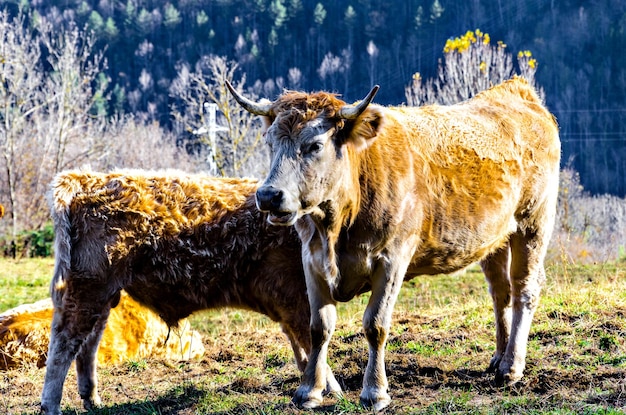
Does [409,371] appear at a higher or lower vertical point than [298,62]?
lower

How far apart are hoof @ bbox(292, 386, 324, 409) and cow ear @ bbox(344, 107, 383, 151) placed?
1.76 meters

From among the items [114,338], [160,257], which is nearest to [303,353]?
[160,257]

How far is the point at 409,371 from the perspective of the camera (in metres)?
6.37

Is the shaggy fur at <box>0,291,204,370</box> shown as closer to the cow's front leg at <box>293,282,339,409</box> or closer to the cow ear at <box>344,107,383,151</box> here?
the cow's front leg at <box>293,282,339,409</box>

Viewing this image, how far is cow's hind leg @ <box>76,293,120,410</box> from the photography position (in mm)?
6543

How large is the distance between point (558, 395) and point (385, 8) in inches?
3852

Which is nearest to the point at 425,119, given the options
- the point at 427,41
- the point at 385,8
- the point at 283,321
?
the point at 283,321

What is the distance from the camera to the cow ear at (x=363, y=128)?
5.34 meters

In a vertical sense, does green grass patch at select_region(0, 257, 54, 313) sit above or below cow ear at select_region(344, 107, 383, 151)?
below

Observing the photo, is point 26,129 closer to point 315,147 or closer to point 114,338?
point 114,338

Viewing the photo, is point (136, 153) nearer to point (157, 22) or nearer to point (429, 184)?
point (157, 22)

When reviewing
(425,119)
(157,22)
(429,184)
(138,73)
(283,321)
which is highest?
(157,22)

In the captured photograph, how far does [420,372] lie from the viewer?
6332 millimetres

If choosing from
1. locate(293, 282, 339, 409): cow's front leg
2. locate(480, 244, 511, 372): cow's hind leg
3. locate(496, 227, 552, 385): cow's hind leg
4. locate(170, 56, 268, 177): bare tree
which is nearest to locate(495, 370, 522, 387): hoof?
locate(496, 227, 552, 385): cow's hind leg
